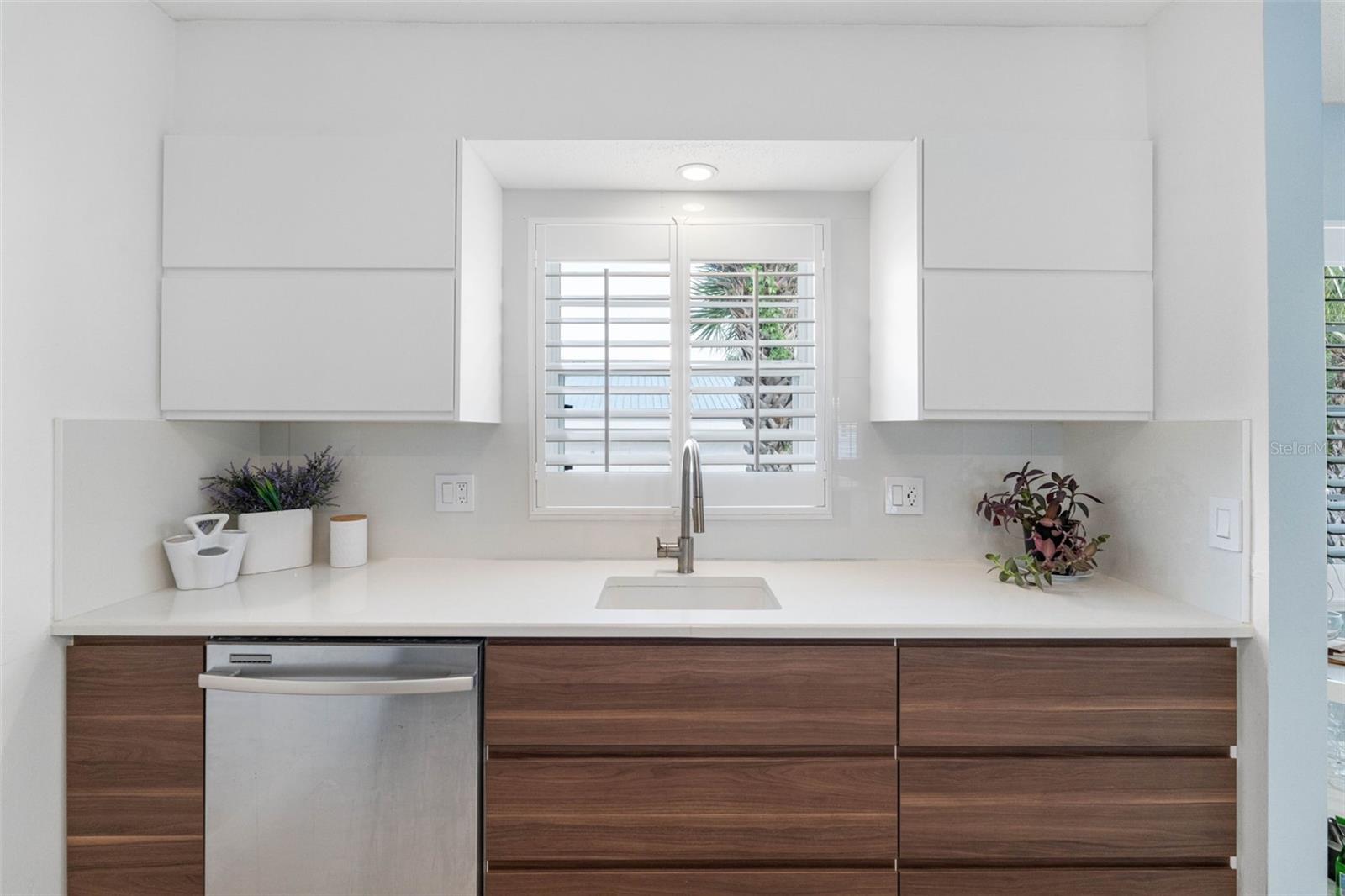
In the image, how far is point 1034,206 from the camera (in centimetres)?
162

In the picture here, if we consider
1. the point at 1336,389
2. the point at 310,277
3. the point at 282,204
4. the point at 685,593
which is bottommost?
the point at 685,593

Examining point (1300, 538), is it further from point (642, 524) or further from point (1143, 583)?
point (642, 524)

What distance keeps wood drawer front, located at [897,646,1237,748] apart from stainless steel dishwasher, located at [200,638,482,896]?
36.2 inches

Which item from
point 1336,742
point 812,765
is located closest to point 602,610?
point 812,765

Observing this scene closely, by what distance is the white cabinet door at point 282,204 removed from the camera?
1.62 meters

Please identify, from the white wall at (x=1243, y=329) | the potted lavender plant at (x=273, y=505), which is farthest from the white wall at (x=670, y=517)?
the white wall at (x=1243, y=329)

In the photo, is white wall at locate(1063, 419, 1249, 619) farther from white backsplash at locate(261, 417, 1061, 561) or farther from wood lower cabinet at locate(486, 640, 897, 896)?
wood lower cabinet at locate(486, 640, 897, 896)

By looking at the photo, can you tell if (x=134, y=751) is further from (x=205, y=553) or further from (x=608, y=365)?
(x=608, y=365)

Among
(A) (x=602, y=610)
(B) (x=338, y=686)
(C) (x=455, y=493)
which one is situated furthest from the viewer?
(C) (x=455, y=493)

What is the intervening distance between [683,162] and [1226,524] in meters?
1.54

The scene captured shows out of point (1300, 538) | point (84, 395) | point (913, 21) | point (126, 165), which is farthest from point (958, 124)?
point (84, 395)

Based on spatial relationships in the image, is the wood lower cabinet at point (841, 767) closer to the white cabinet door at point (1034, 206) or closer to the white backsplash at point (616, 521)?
the white backsplash at point (616, 521)

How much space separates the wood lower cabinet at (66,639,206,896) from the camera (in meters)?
1.35

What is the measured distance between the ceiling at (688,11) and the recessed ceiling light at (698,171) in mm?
337
